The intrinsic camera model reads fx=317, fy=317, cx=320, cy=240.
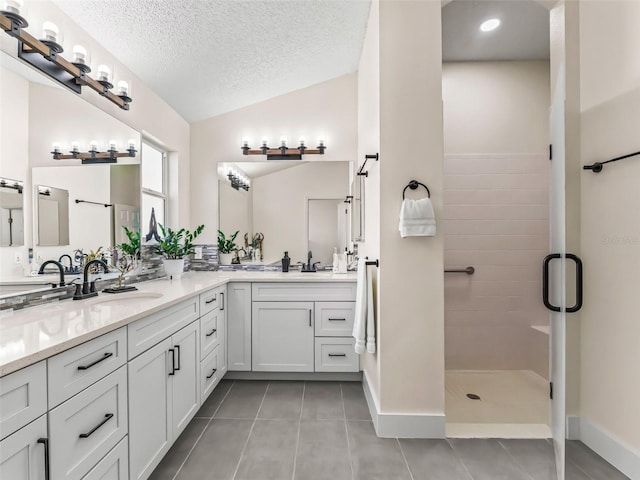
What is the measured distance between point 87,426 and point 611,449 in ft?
8.25

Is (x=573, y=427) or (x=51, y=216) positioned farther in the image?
(x=573, y=427)

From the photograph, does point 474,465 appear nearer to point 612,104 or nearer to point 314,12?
point 612,104

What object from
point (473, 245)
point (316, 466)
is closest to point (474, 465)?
point (316, 466)

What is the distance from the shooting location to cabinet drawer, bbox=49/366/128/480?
1.00 m

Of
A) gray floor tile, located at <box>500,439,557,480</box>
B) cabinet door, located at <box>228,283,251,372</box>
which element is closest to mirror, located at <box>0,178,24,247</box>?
A: cabinet door, located at <box>228,283,251,372</box>

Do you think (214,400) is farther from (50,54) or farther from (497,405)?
(50,54)

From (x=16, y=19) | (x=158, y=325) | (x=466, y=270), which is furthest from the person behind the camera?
(x=466, y=270)

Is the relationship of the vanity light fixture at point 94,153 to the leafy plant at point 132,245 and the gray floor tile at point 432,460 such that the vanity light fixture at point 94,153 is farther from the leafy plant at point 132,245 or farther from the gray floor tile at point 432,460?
the gray floor tile at point 432,460

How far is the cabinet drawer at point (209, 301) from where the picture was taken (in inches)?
87.3

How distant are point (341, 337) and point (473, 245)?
1.46 meters

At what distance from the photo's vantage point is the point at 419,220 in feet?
6.05

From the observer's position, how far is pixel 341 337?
2.72 meters

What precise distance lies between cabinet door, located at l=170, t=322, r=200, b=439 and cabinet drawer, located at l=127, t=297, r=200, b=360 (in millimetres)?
64

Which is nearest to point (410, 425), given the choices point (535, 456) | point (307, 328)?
point (535, 456)
